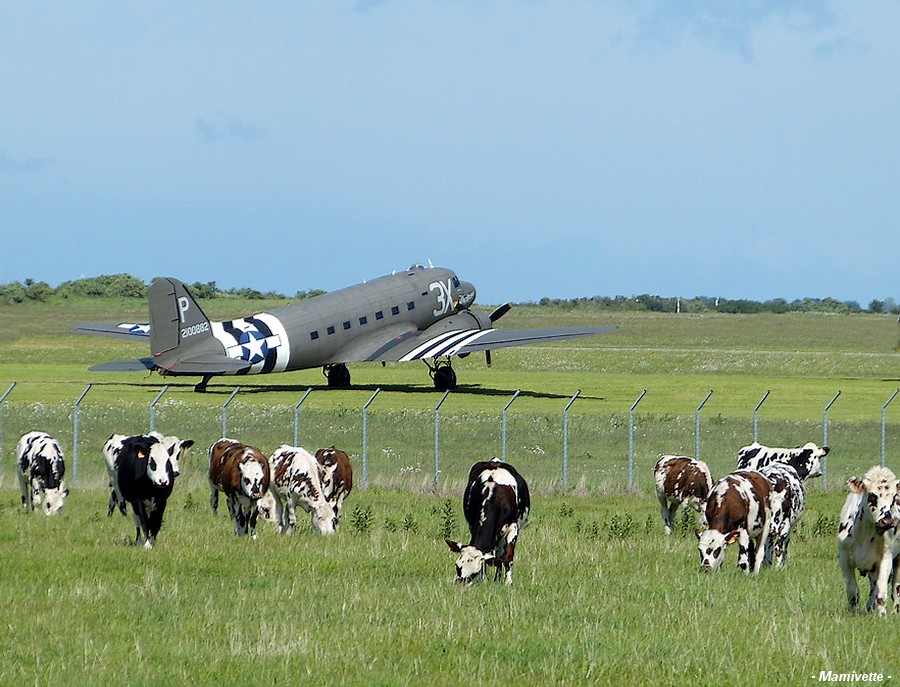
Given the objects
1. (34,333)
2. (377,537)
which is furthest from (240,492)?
(34,333)

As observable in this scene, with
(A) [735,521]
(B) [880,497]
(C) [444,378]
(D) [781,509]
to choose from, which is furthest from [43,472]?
(C) [444,378]

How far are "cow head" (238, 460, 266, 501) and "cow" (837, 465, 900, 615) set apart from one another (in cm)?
972

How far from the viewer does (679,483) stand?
23969mm

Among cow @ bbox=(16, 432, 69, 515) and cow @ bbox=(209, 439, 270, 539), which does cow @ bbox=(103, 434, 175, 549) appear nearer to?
cow @ bbox=(209, 439, 270, 539)

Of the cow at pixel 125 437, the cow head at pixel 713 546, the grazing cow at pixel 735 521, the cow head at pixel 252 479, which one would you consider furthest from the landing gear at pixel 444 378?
the cow head at pixel 713 546

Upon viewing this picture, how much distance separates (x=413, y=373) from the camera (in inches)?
2977

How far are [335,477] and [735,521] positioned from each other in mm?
7690

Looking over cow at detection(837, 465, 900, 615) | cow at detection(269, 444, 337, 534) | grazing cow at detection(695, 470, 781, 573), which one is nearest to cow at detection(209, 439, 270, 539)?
cow at detection(269, 444, 337, 534)

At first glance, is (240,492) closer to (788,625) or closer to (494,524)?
(494,524)

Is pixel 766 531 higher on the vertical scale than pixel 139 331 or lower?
lower

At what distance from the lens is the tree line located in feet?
490

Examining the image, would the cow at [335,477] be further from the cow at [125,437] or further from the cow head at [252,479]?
the cow at [125,437]

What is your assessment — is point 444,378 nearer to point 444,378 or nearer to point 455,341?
point 444,378

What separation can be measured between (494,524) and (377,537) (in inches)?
202
